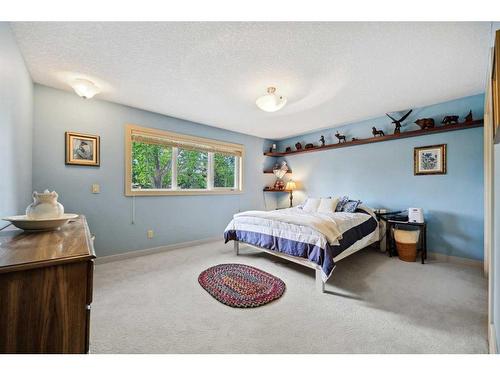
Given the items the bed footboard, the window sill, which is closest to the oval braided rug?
the bed footboard

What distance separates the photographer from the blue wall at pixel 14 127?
1478 millimetres

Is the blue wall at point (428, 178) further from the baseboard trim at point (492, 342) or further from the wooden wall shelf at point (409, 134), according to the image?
the baseboard trim at point (492, 342)

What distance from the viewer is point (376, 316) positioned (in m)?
1.72

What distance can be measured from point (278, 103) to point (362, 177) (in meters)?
2.35

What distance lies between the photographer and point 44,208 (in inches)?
47.3

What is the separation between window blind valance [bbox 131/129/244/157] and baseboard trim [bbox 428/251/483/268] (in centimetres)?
366

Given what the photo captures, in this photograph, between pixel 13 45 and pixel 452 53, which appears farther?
pixel 452 53

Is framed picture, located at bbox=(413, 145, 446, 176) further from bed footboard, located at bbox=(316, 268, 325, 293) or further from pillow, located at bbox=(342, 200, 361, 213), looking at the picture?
bed footboard, located at bbox=(316, 268, 325, 293)

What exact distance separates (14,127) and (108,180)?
50.3 inches

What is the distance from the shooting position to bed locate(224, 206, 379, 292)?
219 cm

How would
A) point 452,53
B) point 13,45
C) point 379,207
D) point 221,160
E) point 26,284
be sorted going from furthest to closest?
point 221,160
point 379,207
point 452,53
point 13,45
point 26,284

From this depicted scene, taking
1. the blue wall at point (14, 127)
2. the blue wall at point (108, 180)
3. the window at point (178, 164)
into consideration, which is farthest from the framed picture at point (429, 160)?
the blue wall at point (14, 127)

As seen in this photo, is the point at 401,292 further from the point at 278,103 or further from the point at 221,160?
the point at 221,160
